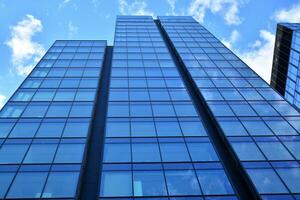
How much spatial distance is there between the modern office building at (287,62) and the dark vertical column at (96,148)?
2641 cm

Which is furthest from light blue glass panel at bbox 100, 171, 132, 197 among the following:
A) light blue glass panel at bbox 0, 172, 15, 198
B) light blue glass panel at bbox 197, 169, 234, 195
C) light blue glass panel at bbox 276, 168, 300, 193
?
light blue glass panel at bbox 276, 168, 300, 193

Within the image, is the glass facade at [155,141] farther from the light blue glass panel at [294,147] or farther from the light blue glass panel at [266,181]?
the light blue glass panel at [294,147]

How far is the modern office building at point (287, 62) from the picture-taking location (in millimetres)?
49359

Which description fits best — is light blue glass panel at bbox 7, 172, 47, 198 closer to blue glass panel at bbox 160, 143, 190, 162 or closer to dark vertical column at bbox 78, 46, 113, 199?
dark vertical column at bbox 78, 46, 113, 199

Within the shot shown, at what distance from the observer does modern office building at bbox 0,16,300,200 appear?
67.6ft

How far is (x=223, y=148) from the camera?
25109mm

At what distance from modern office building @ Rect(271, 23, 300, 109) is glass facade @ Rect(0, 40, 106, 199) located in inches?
1038

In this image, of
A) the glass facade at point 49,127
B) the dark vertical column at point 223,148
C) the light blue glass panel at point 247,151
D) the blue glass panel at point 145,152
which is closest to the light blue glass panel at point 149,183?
the blue glass panel at point 145,152

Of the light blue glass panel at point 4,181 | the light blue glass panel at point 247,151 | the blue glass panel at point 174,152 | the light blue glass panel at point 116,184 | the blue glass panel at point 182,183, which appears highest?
the light blue glass panel at point 247,151

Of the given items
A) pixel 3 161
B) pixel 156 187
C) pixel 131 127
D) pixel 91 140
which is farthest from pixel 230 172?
pixel 3 161

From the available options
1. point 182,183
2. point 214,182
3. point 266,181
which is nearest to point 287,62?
point 266,181

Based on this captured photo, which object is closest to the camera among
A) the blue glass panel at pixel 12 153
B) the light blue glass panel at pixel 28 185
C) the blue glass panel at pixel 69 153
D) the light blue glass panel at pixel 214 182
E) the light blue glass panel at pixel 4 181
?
the light blue glass panel at pixel 28 185

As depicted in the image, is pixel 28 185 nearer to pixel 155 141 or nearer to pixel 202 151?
pixel 155 141

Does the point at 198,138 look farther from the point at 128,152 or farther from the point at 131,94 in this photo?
the point at 131,94
